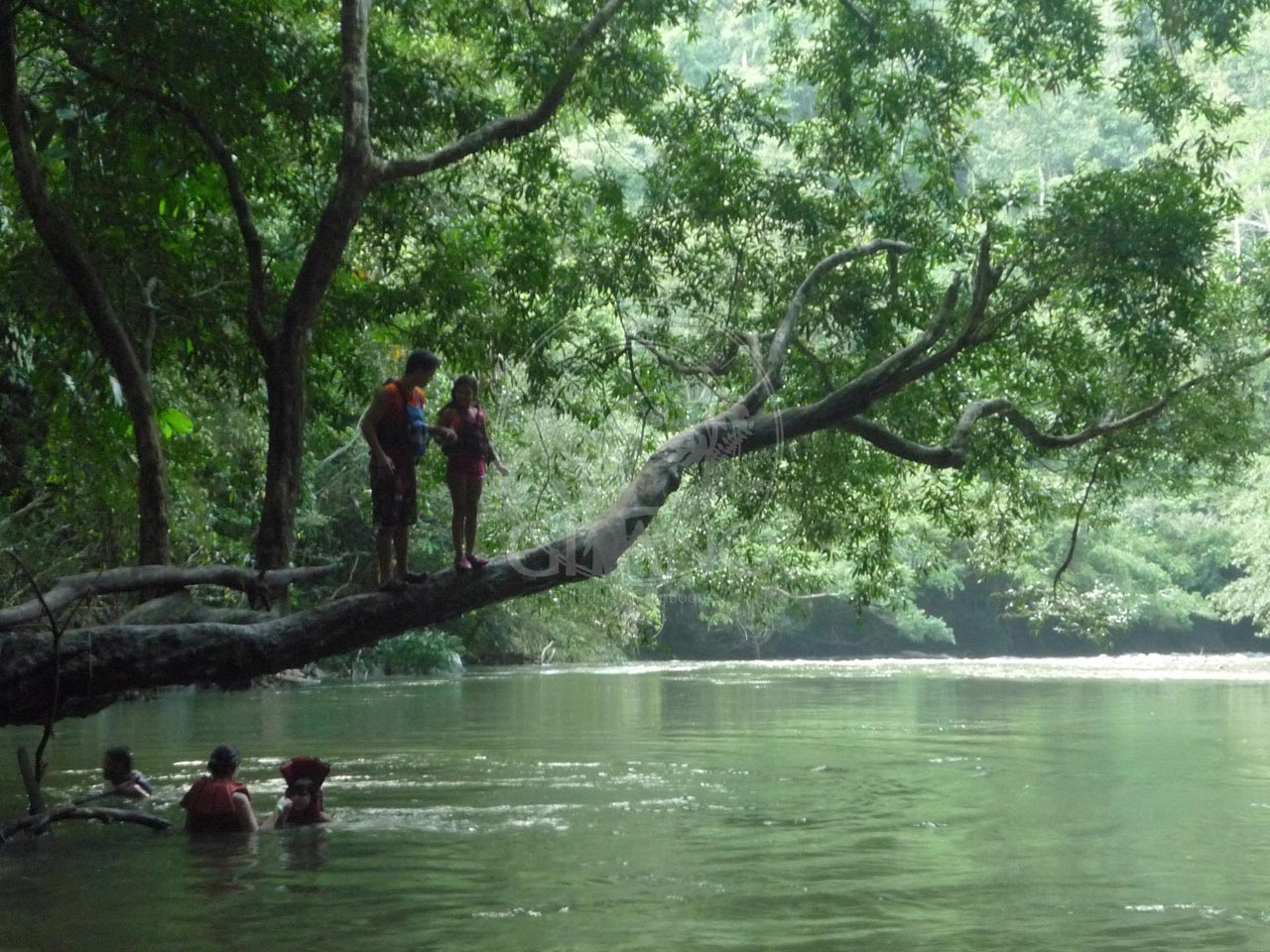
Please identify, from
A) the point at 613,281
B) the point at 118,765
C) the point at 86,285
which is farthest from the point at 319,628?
the point at 613,281

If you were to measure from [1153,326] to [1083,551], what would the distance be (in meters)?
37.7

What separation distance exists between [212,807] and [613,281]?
19.5 ft

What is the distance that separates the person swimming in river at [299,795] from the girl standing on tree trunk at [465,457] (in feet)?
10.1

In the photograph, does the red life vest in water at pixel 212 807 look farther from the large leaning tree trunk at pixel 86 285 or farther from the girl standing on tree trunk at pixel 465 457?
the girl standing on tree trunk at pixel 465 457

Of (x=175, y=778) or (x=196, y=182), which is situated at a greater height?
(x=196, y=182)

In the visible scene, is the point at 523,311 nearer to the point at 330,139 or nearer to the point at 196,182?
the point at 330,139

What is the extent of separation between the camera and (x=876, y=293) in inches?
594

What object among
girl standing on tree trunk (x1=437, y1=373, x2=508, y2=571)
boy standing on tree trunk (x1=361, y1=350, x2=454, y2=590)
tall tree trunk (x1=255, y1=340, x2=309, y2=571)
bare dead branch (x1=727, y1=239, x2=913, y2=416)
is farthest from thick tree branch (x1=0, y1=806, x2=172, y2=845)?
bare dead branch (x1=727, y1=239, x2=913, y2=416)

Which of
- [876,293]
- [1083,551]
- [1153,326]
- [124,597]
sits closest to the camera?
[1153,326]

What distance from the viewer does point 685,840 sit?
11305 mm

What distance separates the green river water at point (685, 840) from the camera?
8.23m

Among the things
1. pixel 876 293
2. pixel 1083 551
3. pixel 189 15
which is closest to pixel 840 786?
pixel 876 293

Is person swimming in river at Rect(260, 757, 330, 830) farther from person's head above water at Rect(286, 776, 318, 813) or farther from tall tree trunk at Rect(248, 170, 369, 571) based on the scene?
tall tree trunk at Rect(248, 170, 369, 571)

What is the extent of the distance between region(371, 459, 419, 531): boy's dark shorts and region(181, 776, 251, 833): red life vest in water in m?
3.06
